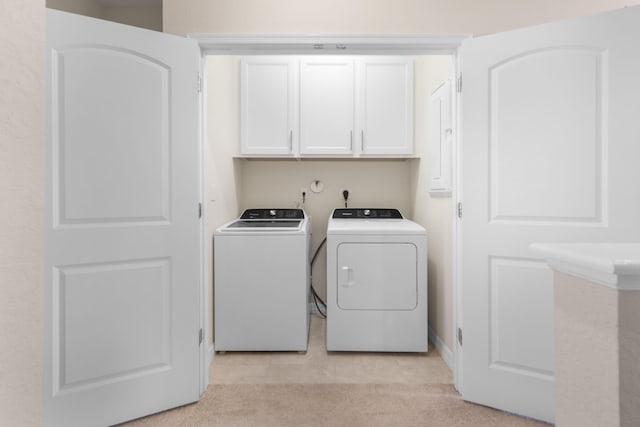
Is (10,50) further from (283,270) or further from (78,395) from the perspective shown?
(283,270)

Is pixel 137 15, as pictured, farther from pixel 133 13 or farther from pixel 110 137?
pixel 110 137

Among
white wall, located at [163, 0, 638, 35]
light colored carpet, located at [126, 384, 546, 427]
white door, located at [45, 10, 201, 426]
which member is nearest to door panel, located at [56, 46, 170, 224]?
white door, located at [45, 10, 201, 426]

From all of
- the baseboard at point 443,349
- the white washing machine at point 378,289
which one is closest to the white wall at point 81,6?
the white washing machine at point 378,289

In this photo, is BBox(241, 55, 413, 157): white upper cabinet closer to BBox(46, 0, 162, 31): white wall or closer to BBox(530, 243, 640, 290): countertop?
BBox(46, 0, 162, 31): white wall

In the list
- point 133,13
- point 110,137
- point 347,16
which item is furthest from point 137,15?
point 347,16

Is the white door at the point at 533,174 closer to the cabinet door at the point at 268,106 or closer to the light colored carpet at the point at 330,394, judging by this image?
the light colored carpet at the point at 330,394

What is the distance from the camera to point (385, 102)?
2898 mm

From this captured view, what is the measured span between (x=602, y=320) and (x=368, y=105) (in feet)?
7.97

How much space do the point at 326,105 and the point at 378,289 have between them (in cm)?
149

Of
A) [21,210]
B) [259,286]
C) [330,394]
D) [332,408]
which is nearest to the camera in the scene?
[21,210]

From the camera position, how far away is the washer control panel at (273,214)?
3062 mm

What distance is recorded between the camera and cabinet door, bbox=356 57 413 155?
288cm

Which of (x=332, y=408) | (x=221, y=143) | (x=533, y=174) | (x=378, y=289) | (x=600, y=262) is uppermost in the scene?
(x=221, y=143)

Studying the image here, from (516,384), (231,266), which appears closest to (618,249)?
(516,384)
